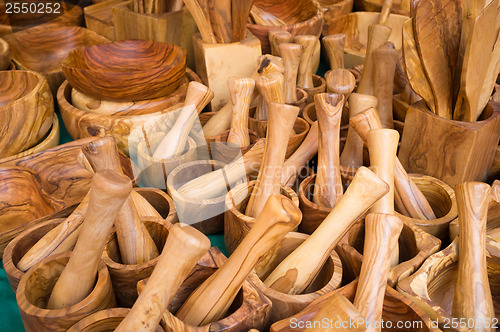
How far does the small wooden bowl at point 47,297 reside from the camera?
45 cm

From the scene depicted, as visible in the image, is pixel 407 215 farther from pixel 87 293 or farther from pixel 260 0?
pixel 260 0

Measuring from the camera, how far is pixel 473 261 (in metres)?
0.52

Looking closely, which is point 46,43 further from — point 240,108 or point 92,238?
point 92,238

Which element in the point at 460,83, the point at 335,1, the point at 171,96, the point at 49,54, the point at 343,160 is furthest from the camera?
the point at 335,1

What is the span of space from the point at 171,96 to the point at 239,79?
0.63ft

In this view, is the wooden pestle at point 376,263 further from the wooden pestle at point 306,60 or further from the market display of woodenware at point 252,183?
the wooden pestle at point 306,60

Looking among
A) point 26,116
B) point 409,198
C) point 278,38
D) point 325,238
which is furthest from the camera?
point 278,38

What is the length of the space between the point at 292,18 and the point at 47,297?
96 centimetres

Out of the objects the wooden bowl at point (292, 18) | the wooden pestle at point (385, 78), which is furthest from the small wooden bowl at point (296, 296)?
the wooden bowl at point (292, 18)

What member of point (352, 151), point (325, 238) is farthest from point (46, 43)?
point (325, 238)

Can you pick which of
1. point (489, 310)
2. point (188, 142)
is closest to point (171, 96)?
point (188, 142)

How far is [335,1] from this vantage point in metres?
1.38

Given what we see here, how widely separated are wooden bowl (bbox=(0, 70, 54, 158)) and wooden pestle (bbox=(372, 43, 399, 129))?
2.11ft

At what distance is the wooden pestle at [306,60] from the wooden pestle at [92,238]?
1.95ft
